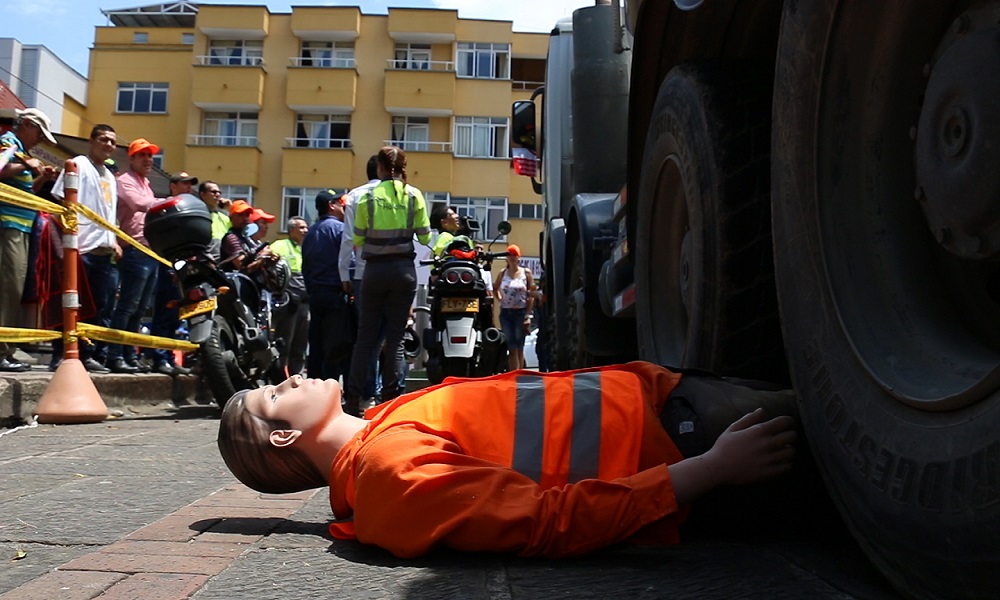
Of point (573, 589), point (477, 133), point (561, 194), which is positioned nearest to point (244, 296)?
point (561, 194)

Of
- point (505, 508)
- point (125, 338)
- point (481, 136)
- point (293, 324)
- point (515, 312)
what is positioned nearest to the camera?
point (505, 508)

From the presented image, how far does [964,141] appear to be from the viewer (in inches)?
60.9

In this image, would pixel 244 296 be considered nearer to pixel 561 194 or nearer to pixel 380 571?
pixel 561 194

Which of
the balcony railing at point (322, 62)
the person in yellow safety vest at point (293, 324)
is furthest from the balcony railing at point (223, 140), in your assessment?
the person in yellow safety vest at point (293, 324)

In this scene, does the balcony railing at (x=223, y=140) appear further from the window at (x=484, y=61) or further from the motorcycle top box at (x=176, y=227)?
the motorcycle top box at (x=176, y=227)

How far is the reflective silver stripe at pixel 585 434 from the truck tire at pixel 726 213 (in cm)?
38

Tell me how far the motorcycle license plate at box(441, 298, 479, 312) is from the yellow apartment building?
29.9 metres

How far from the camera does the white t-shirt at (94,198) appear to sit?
7465 mm

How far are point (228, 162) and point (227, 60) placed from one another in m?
5.17

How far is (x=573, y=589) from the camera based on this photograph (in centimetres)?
200

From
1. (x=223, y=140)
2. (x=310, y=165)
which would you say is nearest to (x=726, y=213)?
(x=310, y=165)

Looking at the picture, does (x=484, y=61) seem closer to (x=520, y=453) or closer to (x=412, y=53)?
(x=412, y=53)

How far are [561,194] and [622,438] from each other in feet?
15.1

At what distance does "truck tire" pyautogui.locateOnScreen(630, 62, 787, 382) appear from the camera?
262 cm
